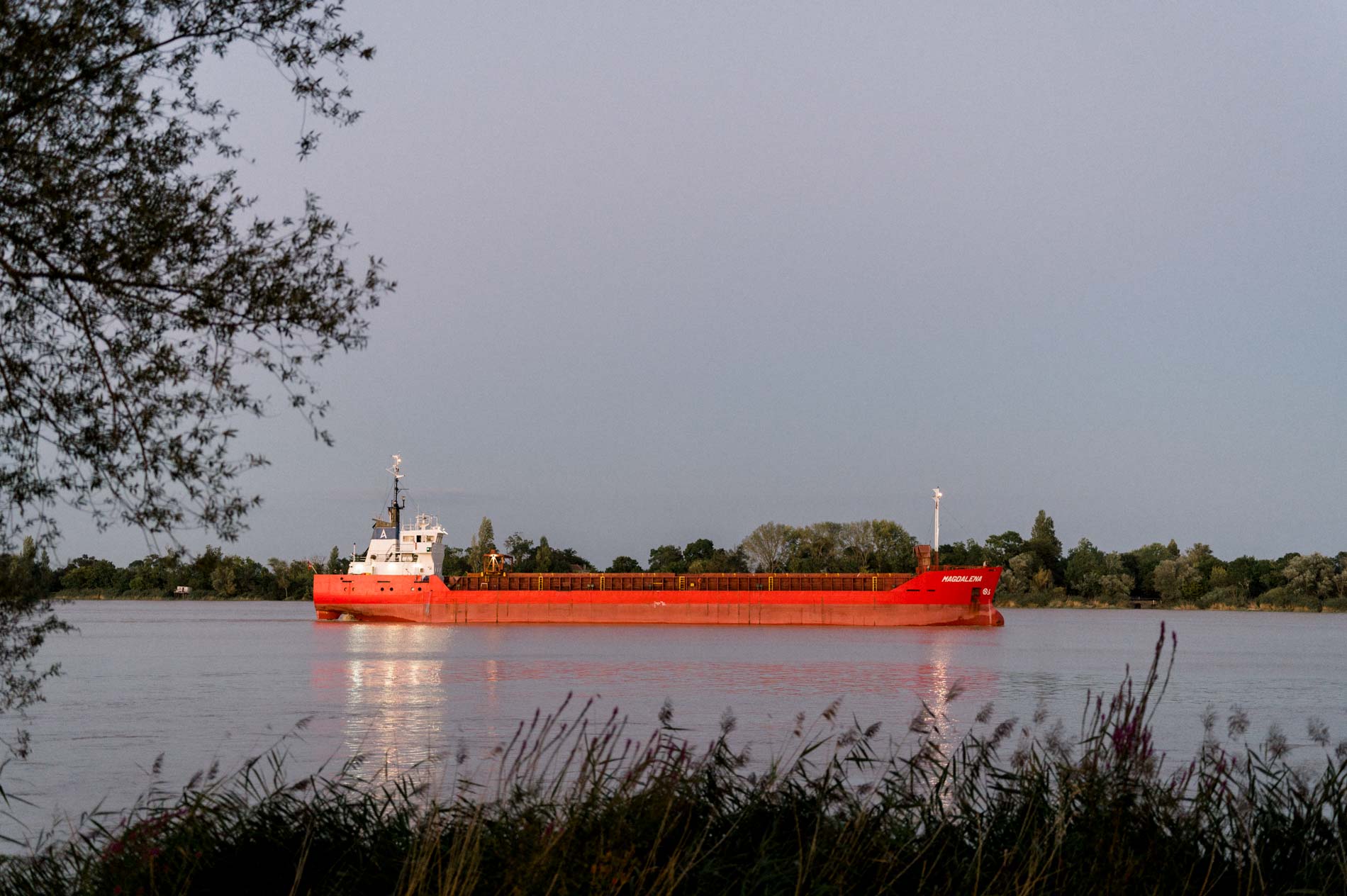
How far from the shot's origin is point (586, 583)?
195 feet

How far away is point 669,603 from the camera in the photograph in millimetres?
54781

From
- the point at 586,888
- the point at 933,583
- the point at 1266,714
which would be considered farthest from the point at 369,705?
the point at 933,583

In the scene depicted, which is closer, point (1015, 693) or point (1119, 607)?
point (1015, 693)

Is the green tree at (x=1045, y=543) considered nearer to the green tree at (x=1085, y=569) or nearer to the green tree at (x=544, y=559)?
the green tree at (x=1085, y=569)

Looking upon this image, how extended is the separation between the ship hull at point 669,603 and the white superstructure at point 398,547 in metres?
0.91

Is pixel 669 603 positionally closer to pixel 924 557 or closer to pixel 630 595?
pixel 630 595

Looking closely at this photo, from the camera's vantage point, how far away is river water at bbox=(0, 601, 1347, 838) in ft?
51.3

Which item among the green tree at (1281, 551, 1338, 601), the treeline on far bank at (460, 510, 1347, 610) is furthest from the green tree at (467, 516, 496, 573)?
the green tree at (1281, 551, 1338, 601)

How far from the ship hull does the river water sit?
1.03 m

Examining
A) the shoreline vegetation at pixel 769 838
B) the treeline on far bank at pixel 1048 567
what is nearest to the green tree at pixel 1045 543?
the treeline on far bank at pixel 1048 567

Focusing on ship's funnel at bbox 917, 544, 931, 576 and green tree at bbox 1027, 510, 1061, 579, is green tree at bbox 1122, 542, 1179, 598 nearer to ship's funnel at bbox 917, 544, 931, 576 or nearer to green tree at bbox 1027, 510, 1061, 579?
green tree at bbox 1027, 510, 1061, 579

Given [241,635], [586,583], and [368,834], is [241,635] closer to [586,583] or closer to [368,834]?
[586,583]

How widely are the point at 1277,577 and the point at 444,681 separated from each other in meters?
91.1

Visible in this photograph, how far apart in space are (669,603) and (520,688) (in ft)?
93.7
